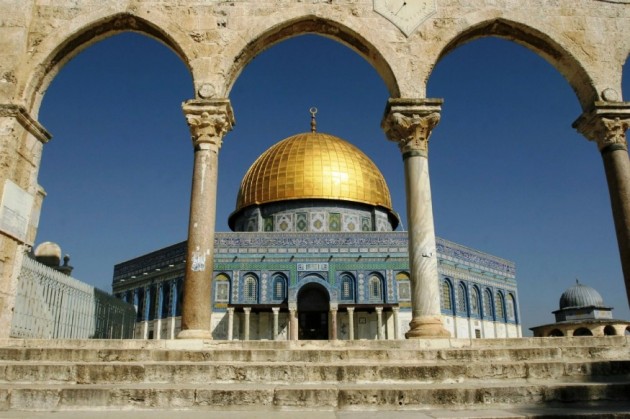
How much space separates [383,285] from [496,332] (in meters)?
8.88

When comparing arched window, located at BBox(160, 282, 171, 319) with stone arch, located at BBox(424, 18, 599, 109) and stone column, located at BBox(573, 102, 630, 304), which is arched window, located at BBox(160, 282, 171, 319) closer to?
stone arch, located at BBox(424, 18, 599, 109)

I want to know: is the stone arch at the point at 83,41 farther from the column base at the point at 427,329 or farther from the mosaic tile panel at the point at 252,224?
the mosaic tile panel at the point at 252,224

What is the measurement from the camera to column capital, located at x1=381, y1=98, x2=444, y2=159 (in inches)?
329

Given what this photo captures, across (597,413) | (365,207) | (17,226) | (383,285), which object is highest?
(365,207)

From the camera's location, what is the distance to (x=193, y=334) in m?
7.16

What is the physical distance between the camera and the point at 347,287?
87.6ft

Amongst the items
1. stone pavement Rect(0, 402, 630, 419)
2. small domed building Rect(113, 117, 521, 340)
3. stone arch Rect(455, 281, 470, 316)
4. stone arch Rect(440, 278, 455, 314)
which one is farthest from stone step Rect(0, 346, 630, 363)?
stone arch Rect(455, 281, 470, 316)

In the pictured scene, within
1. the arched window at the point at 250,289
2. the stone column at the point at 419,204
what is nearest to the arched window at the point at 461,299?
the arched window at the point at 250,289

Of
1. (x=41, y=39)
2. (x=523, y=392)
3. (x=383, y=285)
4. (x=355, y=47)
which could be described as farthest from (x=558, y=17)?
(x=383, y=285)

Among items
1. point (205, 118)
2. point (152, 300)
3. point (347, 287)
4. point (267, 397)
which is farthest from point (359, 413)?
point (152, 300)

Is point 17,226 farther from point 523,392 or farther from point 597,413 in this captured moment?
point 597,413

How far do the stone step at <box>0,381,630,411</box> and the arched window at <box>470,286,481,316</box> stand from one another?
26.5m

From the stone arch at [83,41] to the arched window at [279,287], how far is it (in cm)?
1896

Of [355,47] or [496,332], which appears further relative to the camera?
[496,332]
